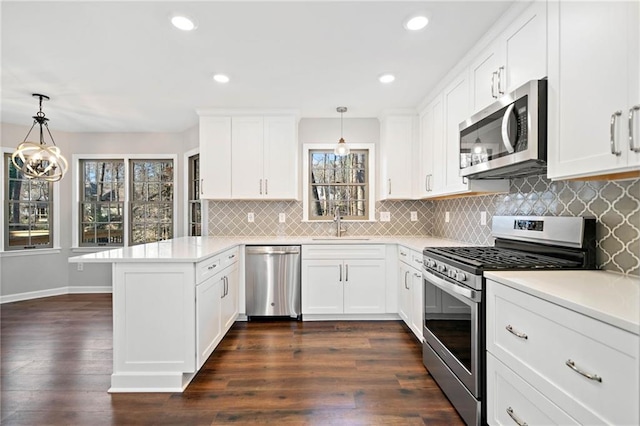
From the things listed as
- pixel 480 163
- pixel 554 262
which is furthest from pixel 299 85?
pixel 554 262

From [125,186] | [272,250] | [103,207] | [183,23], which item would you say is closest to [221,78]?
[183,23]

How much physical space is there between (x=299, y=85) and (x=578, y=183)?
2362mm

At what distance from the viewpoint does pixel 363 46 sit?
232 centimetres

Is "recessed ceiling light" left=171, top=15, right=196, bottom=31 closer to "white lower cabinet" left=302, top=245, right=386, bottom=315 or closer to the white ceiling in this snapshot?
the white ceiling

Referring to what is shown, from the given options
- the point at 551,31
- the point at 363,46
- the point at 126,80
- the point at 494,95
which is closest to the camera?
the point at 551,31

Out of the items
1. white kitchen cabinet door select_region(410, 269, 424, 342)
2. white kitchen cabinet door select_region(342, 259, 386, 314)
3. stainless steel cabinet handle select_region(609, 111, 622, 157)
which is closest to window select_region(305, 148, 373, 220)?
white kitchen cabinet door select_region(342, 259, 386, 314)

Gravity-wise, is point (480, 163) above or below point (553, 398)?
above

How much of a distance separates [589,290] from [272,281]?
2.79m

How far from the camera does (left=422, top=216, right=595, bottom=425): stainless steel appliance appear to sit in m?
1.59

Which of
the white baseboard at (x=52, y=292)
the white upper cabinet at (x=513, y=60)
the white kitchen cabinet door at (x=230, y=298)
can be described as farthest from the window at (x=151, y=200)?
the white upper cabinet at (x=513, y=60)

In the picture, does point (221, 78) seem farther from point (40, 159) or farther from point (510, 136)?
point (40, 159)

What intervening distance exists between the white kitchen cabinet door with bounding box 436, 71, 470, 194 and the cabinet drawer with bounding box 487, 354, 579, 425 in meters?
1.43

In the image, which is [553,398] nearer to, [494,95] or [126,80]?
[494,95]

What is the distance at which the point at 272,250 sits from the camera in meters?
3.44
